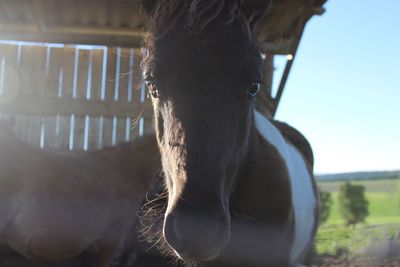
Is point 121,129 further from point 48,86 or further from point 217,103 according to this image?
point 217,103

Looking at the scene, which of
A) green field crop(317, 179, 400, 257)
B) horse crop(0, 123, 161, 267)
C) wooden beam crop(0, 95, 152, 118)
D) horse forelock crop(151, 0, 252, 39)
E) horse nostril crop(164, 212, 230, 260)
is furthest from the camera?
green field crop(317, 179, 400, 257)

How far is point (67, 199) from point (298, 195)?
2508 millimetres

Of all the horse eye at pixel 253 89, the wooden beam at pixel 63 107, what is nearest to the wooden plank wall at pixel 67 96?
the wooden beam at pixel 63 107

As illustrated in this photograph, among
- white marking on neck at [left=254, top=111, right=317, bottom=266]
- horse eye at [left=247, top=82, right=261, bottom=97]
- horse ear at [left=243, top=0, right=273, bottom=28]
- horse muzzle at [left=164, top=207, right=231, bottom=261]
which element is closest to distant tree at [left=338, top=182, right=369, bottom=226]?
white marking on neck at [left=254, top=111, right=317, bottom=266]

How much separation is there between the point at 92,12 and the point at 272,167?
3617 mm

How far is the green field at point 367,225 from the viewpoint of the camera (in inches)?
288

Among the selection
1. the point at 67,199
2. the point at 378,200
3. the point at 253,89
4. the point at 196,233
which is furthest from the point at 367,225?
the point at 196,233

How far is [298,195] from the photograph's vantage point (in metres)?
2.66

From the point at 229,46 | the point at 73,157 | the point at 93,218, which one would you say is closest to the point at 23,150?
the point at 73,157

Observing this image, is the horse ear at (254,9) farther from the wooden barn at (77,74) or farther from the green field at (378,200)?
the green field at (378,200)

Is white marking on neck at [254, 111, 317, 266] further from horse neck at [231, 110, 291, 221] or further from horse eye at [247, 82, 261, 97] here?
horse eye at [247, 82, 261, 97]

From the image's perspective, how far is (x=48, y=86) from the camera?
18.9ft

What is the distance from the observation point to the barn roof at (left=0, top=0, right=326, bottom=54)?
4.88 meters

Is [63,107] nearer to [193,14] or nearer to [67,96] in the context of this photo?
[67,96]
